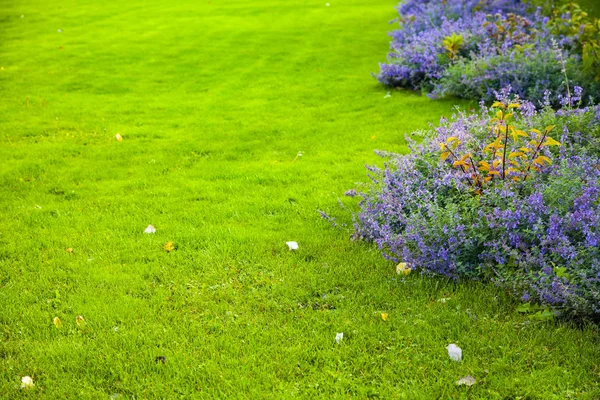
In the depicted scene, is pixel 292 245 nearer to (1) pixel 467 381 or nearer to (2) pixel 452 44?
(1) pixel 467 381

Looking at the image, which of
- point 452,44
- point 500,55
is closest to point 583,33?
point 500,55

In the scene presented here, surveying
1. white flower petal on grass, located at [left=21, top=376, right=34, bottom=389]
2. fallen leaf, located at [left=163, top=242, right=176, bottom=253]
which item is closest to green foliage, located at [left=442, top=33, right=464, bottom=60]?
fallen leaf, located at [left=163, top=242, right=176, bottom=253]

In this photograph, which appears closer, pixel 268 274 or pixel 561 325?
pixel 561 325

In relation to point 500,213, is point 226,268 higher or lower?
lower

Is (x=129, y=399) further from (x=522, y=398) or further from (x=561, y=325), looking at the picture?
(x=561, y=325)

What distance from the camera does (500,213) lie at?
3.98 m

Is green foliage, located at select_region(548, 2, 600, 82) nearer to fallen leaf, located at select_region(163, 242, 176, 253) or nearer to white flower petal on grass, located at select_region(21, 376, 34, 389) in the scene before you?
fallen leaf, located at select_region(163, 242, 176, 253)

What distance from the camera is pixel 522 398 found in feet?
10.1

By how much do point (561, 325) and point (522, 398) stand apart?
0.74 metres

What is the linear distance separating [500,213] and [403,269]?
2.76 feet

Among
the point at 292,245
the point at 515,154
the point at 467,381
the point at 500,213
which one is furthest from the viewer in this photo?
the point at 292,245

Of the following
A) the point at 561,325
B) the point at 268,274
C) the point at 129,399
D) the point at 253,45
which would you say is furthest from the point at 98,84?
the point at 561,325

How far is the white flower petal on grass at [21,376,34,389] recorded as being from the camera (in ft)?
10.8

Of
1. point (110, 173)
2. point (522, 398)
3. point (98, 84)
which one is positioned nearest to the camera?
point (522, 398)
